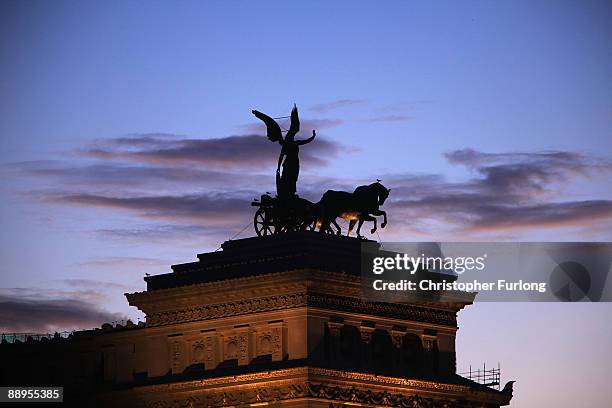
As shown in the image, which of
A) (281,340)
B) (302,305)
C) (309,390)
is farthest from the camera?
(281,340)

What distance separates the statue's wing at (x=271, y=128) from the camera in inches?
4988

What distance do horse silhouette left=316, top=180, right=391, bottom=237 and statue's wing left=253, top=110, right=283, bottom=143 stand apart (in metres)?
6.11

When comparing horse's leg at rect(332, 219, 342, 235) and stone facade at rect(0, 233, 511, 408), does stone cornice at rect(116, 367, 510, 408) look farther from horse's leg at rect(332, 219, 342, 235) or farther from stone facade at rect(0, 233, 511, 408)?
horse's leg at rect(332, 219, 342, 235)

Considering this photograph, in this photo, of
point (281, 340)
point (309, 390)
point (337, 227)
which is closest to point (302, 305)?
point (281, 340)

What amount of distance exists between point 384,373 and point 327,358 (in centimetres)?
484

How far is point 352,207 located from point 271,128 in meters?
8.12

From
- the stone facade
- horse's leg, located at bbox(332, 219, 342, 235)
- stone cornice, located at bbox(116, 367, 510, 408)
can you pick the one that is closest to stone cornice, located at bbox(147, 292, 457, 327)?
the stone facade

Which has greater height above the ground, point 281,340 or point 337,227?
point 337,227

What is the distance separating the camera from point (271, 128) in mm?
126750

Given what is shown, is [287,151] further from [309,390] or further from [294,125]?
[309,390]

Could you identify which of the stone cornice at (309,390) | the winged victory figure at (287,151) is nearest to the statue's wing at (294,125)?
the winged victory figure at (287,151)

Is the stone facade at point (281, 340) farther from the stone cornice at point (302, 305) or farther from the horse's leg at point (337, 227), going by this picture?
the horse's leg at point (337, 227)

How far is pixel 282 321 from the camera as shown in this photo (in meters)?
119

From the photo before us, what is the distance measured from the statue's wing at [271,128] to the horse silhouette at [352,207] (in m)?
6.11
